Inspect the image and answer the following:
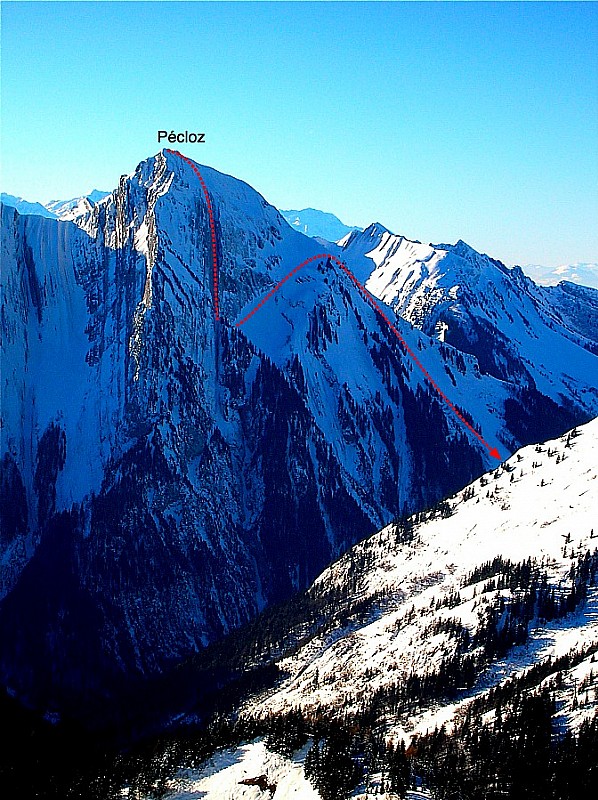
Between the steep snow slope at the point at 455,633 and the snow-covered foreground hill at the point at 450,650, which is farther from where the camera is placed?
the steep snow slope at the point at 455,633

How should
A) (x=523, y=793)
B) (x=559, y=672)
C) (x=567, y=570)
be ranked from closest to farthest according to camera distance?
(x=523, y=793)
(x=559, y=672)
(x=567, y=570)

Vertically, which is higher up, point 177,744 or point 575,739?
point 177,744

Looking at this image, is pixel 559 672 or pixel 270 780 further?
pixel 559 672

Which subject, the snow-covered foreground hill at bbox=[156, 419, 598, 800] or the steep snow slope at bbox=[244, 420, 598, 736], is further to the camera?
the steep snow slope at bbox=[244, 420, 598, 736]

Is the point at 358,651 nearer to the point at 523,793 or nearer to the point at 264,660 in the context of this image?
the point at 264,660

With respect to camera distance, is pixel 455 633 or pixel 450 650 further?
pixel 455 633

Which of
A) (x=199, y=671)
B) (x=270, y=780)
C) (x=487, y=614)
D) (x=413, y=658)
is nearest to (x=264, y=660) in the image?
(x=199, y=671)

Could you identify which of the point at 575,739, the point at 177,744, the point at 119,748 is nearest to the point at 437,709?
the point at 575,739

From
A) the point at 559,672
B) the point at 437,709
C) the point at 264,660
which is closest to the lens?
the point at 559,672

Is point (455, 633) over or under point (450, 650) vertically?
over
